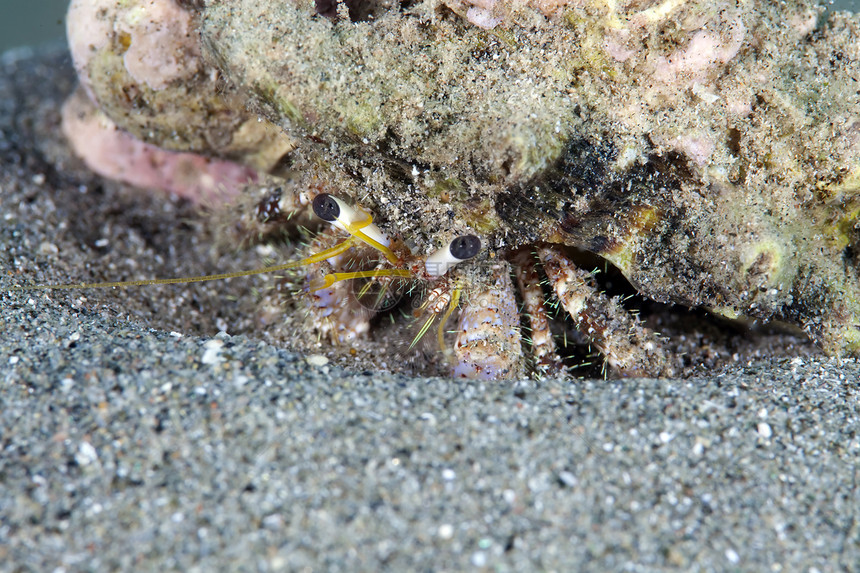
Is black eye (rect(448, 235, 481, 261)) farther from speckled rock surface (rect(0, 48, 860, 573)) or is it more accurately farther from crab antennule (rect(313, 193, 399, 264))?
speckled rock surface (rect(0, 48, 860, 573))

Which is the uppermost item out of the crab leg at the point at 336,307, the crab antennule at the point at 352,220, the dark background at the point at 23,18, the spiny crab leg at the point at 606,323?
the dark background at the point at 23,18

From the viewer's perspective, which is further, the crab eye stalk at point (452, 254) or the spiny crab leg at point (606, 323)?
the spiny crab leg at point (606, 323)

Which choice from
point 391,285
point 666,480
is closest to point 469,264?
point 391,285

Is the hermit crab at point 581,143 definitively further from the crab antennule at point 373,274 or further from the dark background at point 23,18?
the dark background at point 23,18

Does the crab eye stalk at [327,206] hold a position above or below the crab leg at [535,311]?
above

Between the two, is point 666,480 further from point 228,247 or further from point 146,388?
point 228,247

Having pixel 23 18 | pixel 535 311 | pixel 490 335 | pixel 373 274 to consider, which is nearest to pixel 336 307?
pixel 373 274

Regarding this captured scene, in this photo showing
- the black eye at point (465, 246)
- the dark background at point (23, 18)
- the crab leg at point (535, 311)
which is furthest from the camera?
the dark background at point (23, 18)

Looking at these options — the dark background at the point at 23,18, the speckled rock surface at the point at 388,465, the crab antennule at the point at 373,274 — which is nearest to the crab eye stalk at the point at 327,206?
the crab antennule at the point at 373,274
